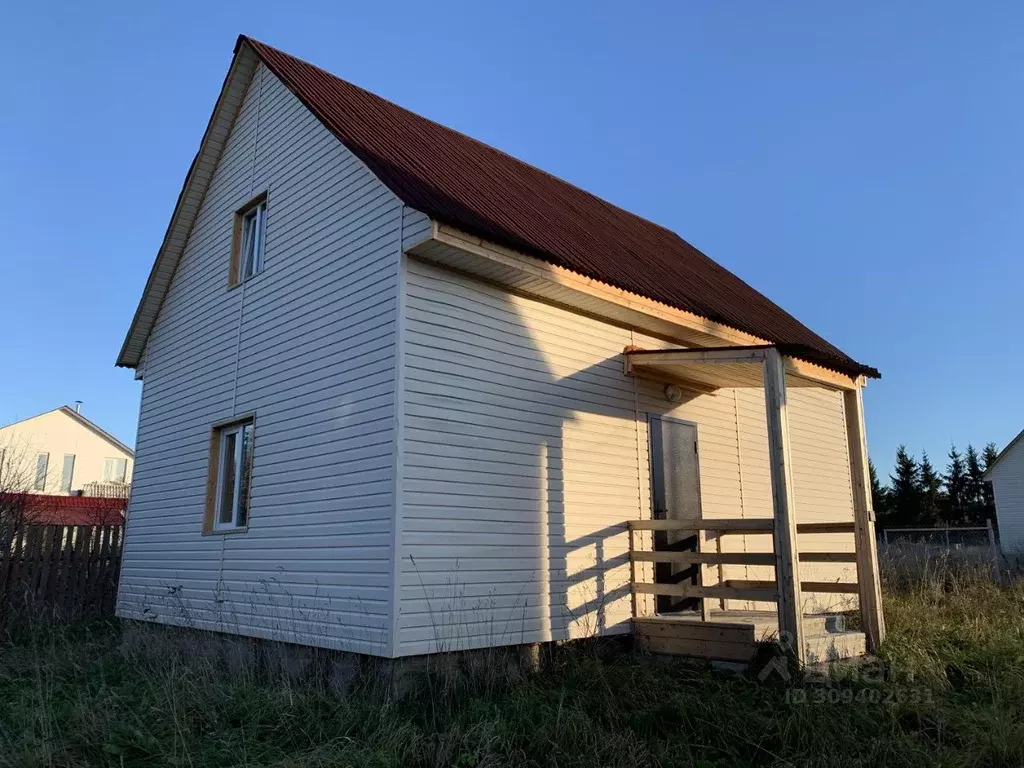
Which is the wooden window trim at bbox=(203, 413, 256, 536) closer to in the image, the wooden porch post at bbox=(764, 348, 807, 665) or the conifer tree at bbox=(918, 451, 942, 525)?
the wooden porch post at bbox=(764, 348, 807, 665)

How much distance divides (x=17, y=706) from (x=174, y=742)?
2.51m

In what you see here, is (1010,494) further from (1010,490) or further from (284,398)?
(284,398)

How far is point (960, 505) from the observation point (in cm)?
5628

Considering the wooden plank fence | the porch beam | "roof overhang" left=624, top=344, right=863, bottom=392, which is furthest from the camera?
the wooden plank fence

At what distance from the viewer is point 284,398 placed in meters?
8.81

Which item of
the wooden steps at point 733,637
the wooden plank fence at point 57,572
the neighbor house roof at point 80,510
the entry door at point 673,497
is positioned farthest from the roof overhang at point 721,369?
the neighbor house roof at point 80,510

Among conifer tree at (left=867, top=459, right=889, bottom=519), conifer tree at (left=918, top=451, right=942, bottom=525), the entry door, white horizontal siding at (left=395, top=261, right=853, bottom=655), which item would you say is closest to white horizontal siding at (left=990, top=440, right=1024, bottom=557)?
conifer tree at (left=867, top=459, right=889, bottom=519)

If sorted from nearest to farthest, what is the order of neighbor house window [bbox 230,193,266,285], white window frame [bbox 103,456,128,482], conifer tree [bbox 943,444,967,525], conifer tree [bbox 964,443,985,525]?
neighbor house window [bbox 230,193,266,285]
white window frame [bbox 103,456,128,482]
conifer tree [bbox 964,443,985,525]
conifer tree [bbox 943,444,967,525]

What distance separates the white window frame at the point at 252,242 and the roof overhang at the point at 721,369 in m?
5.06

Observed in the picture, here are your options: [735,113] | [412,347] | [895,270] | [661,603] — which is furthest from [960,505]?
[412,347]

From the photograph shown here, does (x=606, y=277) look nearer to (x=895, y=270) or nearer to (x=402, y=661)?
(x=402, y=661)

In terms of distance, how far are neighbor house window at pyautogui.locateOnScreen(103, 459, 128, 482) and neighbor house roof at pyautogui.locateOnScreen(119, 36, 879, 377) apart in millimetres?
34793

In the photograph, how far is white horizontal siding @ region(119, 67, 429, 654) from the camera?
24.2 feet

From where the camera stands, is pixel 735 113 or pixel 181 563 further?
pixel 735 113
